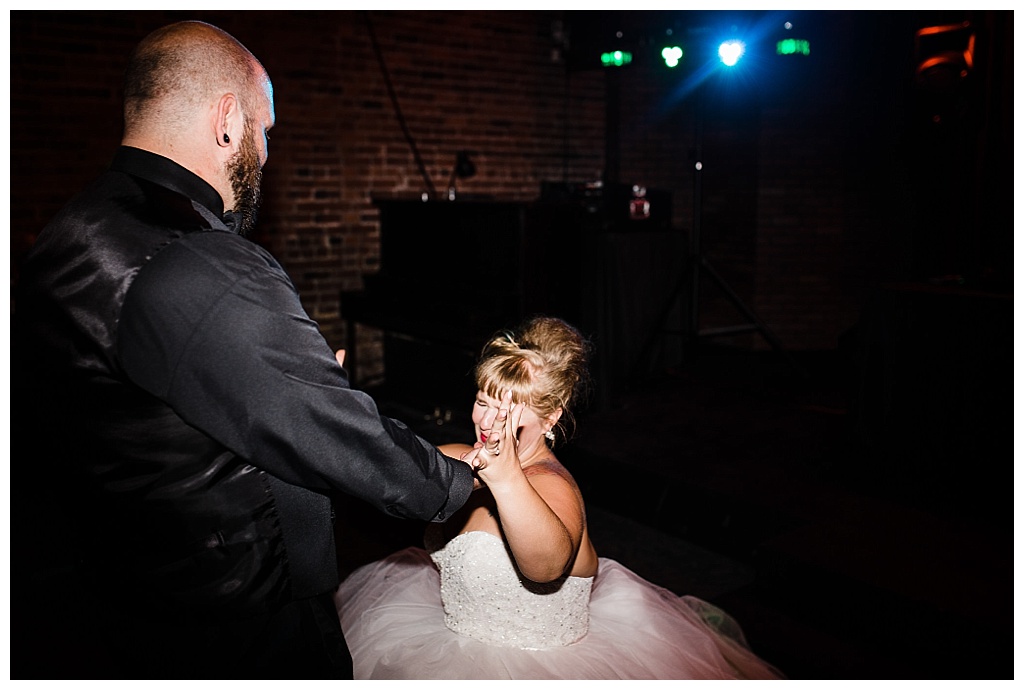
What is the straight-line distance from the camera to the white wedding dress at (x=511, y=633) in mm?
1962

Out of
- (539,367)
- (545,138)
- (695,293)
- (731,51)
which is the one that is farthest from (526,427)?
(545,138)

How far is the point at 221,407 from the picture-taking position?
1.23 meters

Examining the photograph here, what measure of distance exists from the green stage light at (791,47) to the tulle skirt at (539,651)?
4.65 meters

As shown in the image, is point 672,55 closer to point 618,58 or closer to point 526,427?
point 618,58

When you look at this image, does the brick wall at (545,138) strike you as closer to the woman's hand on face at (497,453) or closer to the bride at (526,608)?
the bride at (526,608)

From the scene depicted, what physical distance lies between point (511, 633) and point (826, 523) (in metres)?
2.08

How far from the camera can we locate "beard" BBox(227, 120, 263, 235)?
4.85 ft

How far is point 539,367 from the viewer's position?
2.09 meters

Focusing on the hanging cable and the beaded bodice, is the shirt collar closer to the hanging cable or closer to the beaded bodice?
the beaded bodice

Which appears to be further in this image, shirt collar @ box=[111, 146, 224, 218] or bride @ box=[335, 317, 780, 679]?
bride @ box=[335, 317, 780, 679]

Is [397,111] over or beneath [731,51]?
beneath

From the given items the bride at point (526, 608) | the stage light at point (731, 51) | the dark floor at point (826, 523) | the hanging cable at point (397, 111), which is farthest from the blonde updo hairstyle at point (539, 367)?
the hanging cable at point (397, 111)

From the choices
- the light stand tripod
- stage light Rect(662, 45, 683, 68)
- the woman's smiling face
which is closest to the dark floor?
the light stand tripod

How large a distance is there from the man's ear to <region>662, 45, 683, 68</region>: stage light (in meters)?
5.22
